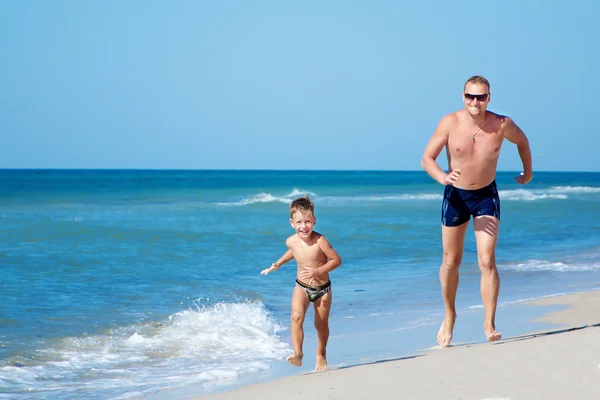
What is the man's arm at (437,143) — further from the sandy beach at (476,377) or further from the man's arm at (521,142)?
the sandy beach at (476,377)

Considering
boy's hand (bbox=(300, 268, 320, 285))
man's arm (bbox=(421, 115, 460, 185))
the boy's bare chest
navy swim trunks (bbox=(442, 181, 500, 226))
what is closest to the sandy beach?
boy's hand (bbox=(300, 268, 320, 285))

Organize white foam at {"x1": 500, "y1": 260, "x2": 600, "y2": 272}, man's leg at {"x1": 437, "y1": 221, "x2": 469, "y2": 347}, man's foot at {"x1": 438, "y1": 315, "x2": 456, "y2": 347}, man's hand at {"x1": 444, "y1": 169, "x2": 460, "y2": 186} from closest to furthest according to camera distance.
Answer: man's hand at {"x1": 444, "y1": 169, "x2": 460, "y2": 186} → man's leg at {"x1": 437, "y1": 221, "x2": 469, "y2": 347} → man's foot at {"x1": 438, "y1": 315, "x2": 456, "y2": 347} → white foam at {"x1": 500, "y1": 260, "x2": 600, "y2": 272}

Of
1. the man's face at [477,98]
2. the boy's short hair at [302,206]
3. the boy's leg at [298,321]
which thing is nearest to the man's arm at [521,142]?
the man's face at [477,98]

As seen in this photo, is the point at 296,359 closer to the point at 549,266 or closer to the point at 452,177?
the point at 452,177

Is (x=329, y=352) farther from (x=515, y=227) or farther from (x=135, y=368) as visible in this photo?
(x=515, y=227)

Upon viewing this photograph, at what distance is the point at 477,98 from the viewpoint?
518 cm

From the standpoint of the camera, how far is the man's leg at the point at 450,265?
5.55m

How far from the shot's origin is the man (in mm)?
5246

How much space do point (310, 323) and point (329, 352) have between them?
4.70ft

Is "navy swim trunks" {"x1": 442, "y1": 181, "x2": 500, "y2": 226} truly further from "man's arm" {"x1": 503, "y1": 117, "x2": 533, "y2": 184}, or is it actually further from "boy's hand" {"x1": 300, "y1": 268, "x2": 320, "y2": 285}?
"boy's hand" {"x1": 300, "y1": 268, "x2": 320, "y2": 285}

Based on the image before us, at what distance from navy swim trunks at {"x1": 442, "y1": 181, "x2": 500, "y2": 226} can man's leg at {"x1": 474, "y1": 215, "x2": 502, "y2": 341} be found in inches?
2.4

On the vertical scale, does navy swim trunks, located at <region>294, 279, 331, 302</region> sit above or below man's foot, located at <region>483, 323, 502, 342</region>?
above

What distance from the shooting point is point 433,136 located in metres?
5.38

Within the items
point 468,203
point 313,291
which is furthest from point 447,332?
point 313,291
